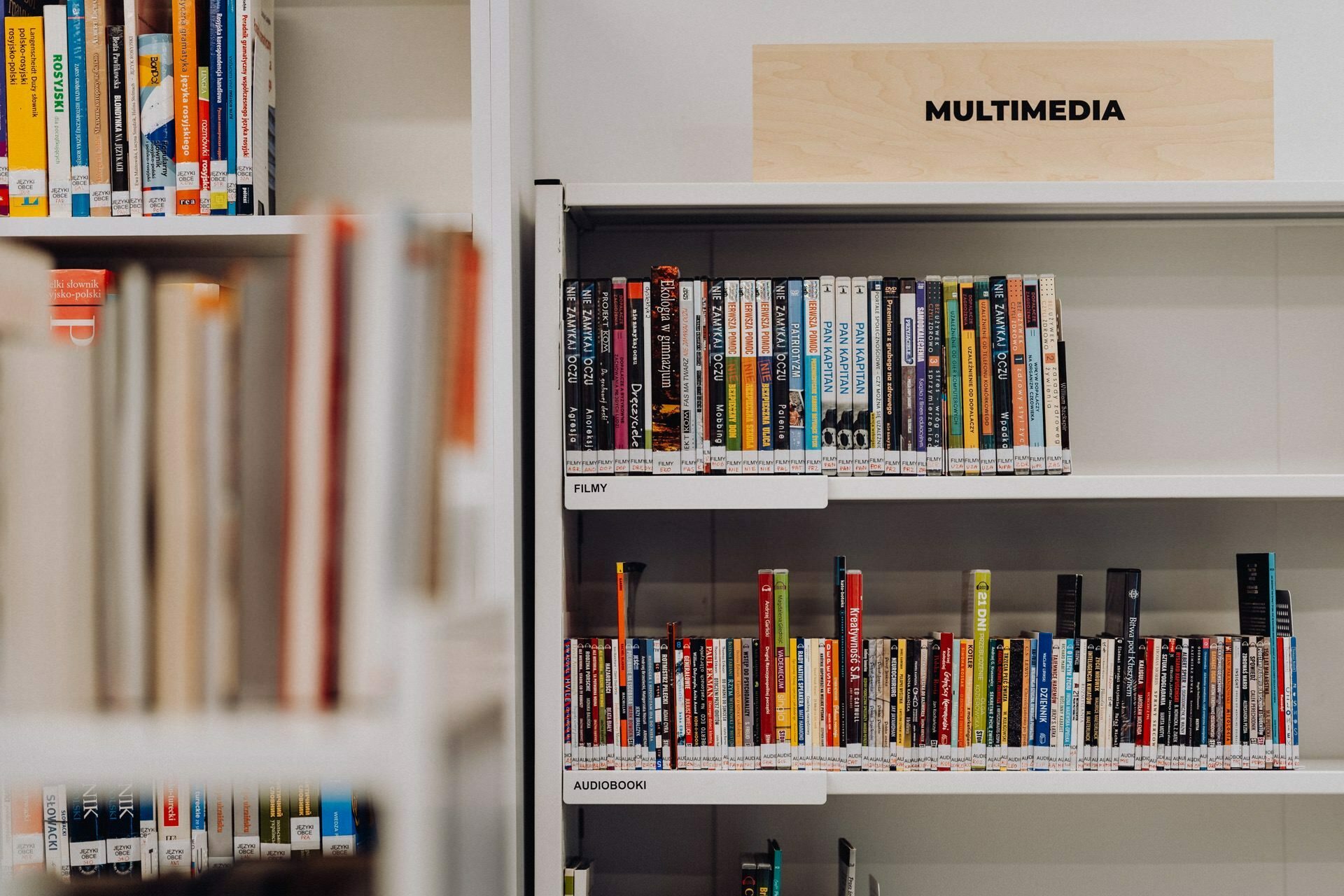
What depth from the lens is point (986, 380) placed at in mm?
1366

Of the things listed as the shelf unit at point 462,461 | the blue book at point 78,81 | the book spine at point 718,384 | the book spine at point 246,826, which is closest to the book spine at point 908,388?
the book spine at point 718,384

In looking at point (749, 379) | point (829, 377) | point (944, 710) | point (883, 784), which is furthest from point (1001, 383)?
point (883, 784)

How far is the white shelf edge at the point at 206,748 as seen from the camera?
42cm

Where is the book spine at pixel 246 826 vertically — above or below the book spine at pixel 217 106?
below

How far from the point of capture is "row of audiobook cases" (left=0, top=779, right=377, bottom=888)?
4.27ft

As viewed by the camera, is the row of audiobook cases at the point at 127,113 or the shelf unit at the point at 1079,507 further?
the shelf unit at the point at 1079,507

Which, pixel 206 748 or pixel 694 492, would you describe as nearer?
pixel 206 748

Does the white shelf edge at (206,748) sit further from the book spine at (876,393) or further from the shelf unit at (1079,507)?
the shelf unit at (1079,507)

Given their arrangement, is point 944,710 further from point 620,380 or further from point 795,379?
point 620,380

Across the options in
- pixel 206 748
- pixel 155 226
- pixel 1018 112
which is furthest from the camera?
pixel 1018 112

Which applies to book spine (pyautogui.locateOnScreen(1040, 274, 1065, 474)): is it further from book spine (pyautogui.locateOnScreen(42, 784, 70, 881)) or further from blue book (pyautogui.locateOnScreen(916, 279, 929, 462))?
book spine (pyautogui.locateOnScreen(42, 784, 70, 881))

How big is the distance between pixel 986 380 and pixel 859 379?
17cm

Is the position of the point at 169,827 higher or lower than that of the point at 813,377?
lower

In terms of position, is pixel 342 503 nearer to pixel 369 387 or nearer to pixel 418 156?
pixel 369 387
